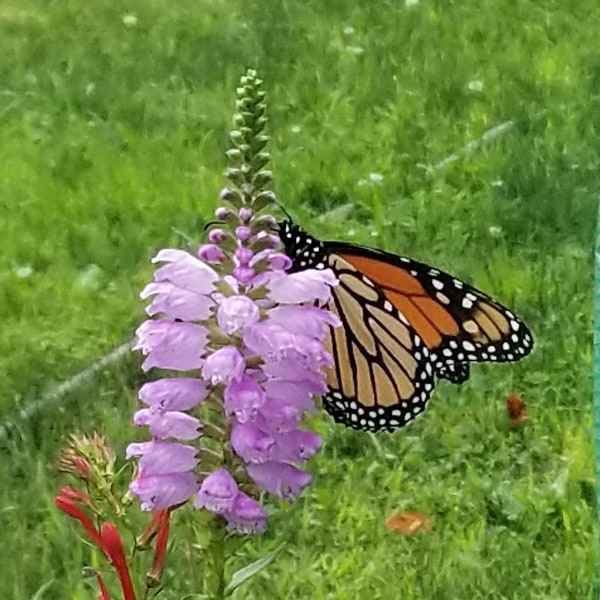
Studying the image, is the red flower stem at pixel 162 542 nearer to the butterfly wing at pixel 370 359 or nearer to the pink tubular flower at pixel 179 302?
the pink tubular flower at pixel 179 302

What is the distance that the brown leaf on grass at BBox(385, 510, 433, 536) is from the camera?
4.32 feet

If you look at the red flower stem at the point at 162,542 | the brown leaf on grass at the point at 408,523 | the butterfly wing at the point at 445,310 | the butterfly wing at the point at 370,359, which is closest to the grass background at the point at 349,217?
the brown leaf on grass at the point at 408,523

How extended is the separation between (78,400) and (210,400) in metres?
0.84

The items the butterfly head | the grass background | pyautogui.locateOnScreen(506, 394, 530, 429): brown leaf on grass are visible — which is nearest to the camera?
the butterfly head

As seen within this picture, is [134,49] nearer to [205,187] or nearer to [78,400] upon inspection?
[205,187]

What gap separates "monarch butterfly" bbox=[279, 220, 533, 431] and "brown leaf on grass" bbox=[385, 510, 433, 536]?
0.31m

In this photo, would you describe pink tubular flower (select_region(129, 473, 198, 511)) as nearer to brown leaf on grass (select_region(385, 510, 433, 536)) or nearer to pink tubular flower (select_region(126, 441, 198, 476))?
pink tubular flower (select_region(126, 441, 198, 476))

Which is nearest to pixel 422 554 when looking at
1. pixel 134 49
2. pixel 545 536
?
pixel 545 536

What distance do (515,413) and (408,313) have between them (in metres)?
0.50

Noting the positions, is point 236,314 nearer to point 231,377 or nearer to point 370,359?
point 231,377

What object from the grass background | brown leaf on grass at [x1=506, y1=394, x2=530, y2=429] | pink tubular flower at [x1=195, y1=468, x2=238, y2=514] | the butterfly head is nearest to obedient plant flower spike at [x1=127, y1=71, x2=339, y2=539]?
pink tubular flower at [x1=195, y1=468, x2=238, y2=514]

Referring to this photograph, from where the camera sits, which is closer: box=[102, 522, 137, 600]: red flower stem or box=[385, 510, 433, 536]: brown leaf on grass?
box=[102, 522, 137, 600]: red flower stem

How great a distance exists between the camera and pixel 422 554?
50.6 inches

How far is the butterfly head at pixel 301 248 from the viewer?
0.93m
